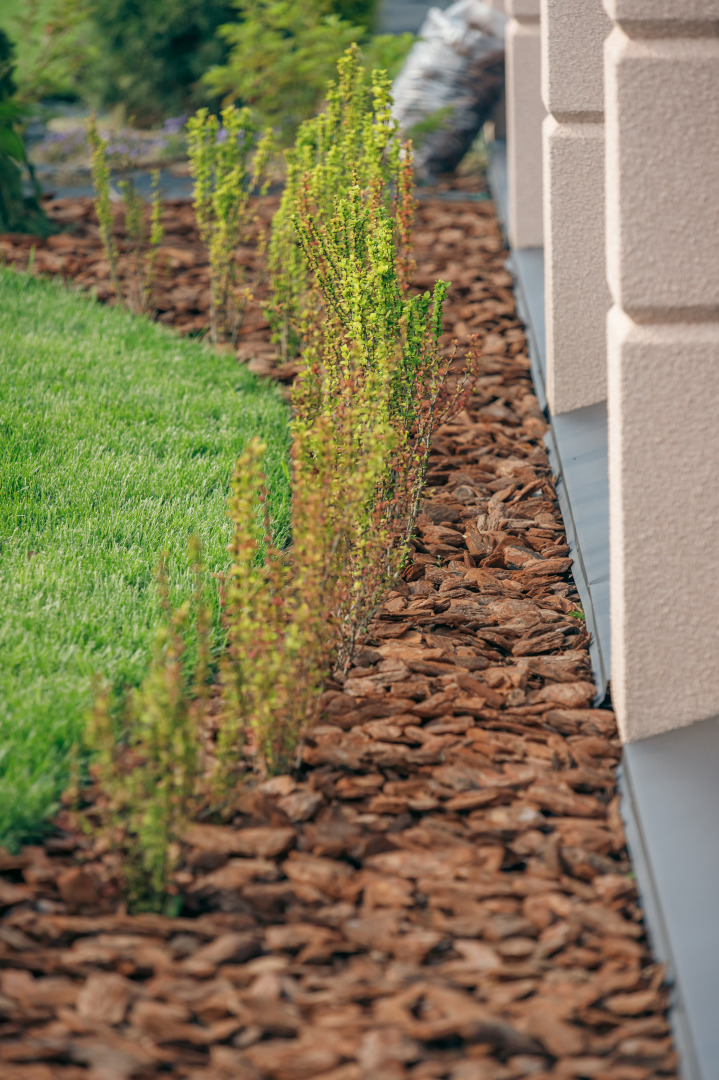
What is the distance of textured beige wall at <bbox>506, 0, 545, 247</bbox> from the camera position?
5.63 metres

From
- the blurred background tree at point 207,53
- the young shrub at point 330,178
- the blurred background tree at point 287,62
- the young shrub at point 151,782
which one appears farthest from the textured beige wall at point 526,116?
the young shrub at point 151,782

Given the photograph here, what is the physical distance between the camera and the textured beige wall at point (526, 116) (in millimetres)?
5633

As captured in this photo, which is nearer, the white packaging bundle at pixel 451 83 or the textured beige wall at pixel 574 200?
the textured beige wall at pixel 574 200

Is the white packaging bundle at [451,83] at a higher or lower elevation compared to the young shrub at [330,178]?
higher

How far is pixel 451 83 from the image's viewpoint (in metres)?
7.73

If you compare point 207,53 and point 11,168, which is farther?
point 207,53

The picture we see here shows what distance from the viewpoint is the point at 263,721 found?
241cm

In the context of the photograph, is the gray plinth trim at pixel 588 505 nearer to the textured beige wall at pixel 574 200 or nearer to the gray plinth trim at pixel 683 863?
the textured beige wall at pixel 574 200

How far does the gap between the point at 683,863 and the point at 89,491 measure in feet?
7.53

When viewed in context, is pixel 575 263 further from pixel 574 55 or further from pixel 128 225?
pixel 128 225

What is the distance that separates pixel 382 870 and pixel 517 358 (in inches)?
128

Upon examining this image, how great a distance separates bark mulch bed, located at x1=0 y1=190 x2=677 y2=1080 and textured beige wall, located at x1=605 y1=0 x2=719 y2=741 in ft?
1.14

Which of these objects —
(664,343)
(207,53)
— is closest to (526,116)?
(664,343)

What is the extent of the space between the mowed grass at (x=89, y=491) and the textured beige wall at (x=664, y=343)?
1.24 m
